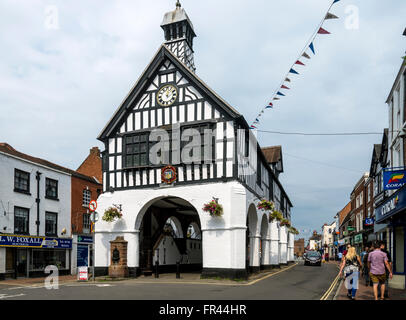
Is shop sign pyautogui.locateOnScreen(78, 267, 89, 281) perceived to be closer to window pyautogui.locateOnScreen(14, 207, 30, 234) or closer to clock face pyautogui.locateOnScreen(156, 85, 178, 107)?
window pyautogui.locateOnScreen(14, 207, 30, 234)

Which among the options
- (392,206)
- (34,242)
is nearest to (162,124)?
(34,242)

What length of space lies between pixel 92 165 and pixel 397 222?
31.2m

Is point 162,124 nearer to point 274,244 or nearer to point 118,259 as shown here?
point 118,259

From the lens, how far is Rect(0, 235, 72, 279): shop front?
23.2 metres

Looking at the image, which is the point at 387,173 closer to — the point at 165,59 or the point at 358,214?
the point at 165,59

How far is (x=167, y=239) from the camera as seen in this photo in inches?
1087

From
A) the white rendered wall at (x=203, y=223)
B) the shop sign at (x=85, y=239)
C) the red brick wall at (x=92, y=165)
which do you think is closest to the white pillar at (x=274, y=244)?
the white rendered wall at (x=203, y=223)

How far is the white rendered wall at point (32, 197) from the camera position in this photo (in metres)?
23.6

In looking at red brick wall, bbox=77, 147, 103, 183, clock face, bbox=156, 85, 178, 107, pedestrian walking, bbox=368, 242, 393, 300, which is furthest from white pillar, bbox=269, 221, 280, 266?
red brick wall, bbox=77, 147, 103, 183

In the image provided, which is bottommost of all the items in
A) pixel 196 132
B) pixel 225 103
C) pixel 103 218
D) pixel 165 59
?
pixel 103 218
